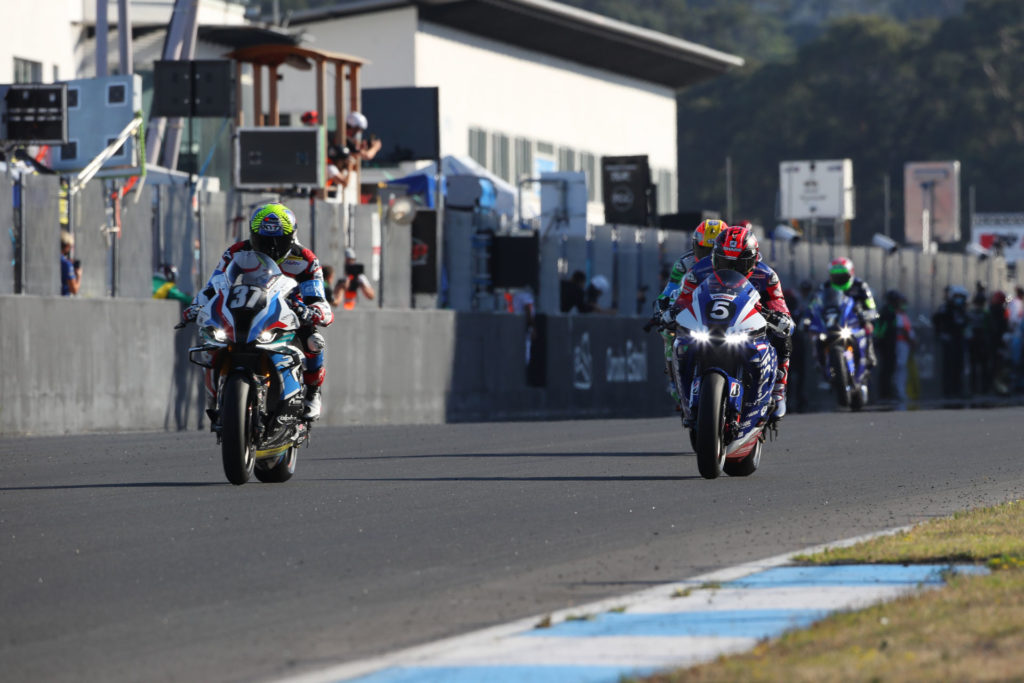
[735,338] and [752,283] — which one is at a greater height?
[752,283]

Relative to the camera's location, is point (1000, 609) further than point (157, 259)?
No

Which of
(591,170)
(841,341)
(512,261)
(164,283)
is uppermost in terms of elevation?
(591,170)

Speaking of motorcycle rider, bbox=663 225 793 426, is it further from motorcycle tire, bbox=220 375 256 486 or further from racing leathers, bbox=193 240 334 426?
motorcycle tire, bbox=220 375 256 486

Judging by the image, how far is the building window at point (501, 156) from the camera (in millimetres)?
46656

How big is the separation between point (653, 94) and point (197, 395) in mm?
36925

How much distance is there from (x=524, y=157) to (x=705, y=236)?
117ft

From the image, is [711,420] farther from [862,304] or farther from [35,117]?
[862,304]

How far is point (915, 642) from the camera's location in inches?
234

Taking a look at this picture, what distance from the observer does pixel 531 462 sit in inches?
558

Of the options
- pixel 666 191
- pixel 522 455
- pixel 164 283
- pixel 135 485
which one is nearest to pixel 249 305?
pixel 135 485

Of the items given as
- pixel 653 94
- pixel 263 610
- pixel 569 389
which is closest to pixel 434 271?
pixel 569 389

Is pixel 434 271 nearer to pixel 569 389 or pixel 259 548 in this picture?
pixel 569 389

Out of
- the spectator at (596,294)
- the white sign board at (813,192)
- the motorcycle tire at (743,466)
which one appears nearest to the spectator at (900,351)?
the spectator at (596,294)

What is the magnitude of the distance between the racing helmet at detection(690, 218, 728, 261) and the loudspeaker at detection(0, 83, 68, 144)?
9077 mm
